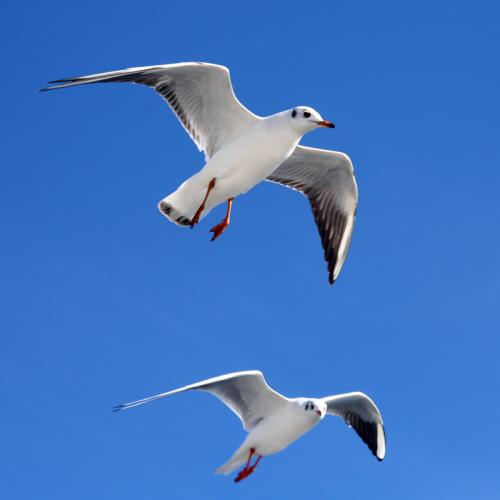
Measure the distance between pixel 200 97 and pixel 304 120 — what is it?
1320 millimetres

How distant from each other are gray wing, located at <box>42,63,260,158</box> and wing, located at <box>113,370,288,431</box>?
307cm

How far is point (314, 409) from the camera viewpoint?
13.6 meters

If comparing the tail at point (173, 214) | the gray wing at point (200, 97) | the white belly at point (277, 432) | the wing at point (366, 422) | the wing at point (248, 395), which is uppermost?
the gray wing at point (200, 97)

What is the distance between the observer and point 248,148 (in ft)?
39.5

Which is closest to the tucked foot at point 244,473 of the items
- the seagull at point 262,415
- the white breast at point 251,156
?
the seagull at point 262,415

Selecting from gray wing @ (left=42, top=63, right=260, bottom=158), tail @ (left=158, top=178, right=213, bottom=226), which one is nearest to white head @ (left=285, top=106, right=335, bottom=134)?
gray wing @ (left=42, top=63, right=260, bottom=158)

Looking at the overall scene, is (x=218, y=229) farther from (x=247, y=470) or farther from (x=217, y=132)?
(x=247, y=470)

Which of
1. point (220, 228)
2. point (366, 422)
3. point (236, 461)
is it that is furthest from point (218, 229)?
point (366, 422)

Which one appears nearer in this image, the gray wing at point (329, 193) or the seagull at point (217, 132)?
the seagull at point (217, 132)

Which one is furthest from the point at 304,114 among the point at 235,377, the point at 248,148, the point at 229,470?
the point at 229,470

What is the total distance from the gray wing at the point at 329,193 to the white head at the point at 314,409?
168 centimetres

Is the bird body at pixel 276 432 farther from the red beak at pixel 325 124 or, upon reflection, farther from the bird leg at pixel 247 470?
the red beak at pixel 325 124

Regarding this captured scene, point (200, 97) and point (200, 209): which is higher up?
point (200, 97)

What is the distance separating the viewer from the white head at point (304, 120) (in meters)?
11.9
